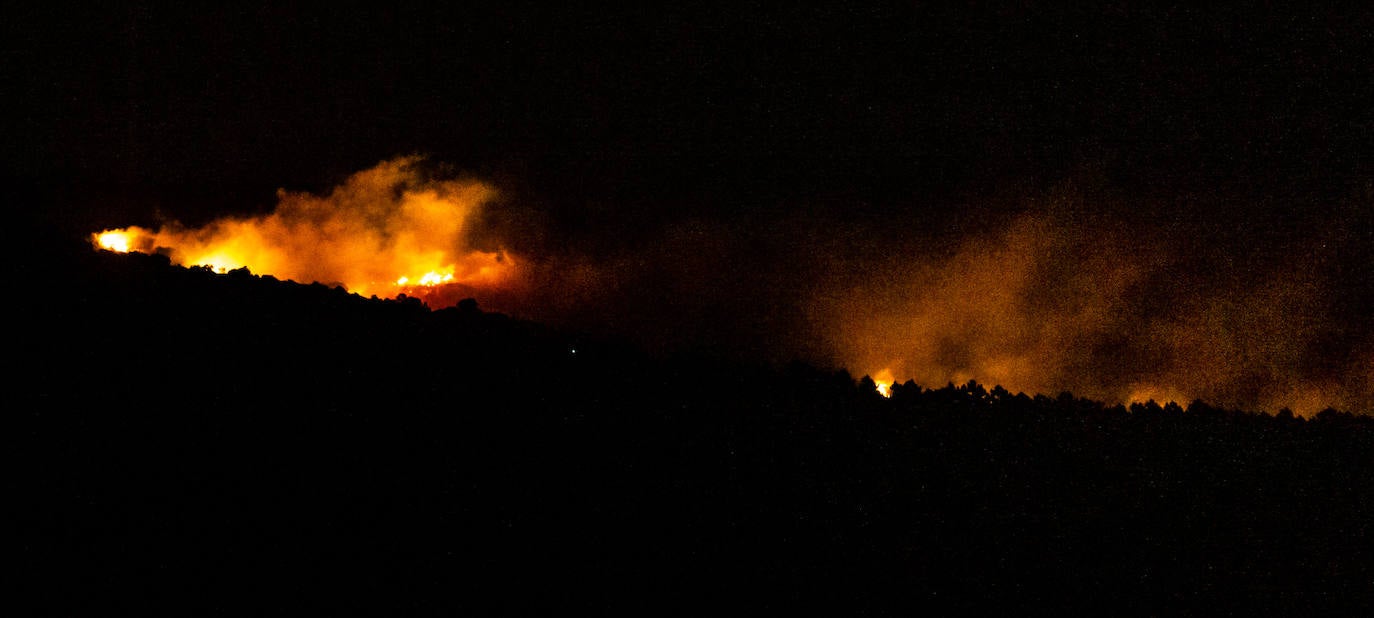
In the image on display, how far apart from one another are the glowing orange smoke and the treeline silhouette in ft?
24.3

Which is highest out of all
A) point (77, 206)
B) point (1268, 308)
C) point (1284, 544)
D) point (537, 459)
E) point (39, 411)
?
point (77, 206)

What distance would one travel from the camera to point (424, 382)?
838 cm

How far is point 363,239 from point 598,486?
1348cm

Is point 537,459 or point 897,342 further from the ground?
point 897,342

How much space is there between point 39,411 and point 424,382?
10.7ft

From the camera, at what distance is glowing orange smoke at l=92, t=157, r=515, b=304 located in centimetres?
1655

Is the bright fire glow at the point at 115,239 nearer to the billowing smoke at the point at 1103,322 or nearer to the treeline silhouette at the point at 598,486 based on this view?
the treeline silhouette at the point at 598,486

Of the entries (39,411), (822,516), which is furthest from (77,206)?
(822,516)

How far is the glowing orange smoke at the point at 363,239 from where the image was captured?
1655cm

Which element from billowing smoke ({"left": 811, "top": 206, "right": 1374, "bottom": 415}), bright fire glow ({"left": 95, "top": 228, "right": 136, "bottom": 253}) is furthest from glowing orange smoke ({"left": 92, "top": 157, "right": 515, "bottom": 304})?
billowing smoke ({"left": 811, "top": 206, "right": 1374, "bottom": 415})

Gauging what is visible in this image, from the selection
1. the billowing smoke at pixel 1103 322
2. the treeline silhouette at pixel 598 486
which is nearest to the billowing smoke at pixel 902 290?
the billowing smoke at pixel 1103 322

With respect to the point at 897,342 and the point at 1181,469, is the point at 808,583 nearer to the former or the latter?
the point at 1181,469

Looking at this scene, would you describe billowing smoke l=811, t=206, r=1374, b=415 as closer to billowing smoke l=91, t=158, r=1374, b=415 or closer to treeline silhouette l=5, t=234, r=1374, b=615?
billowing smoke l=91, t=158, r=1374, b=415

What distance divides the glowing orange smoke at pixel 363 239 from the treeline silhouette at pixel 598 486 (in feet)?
24.3
